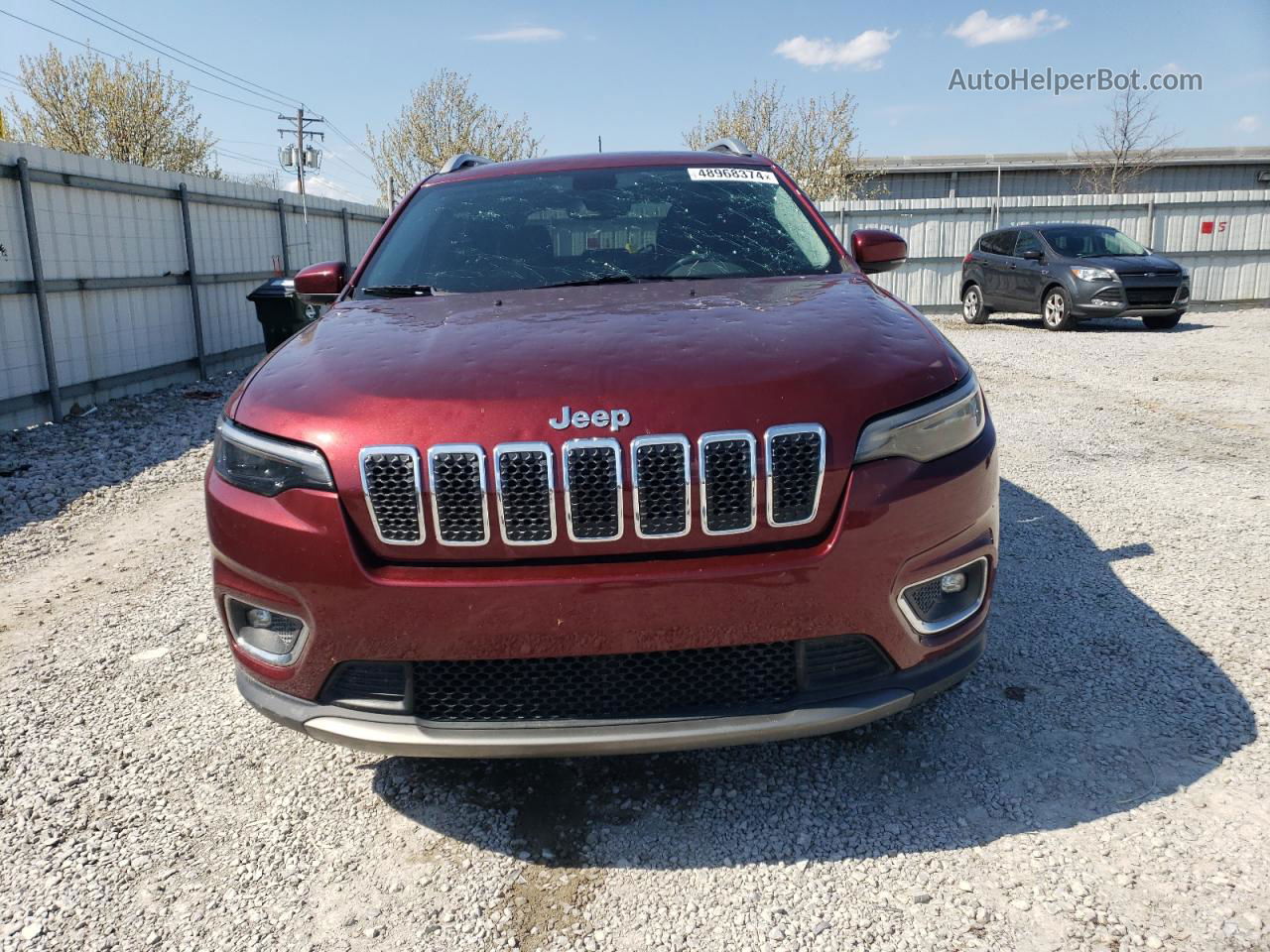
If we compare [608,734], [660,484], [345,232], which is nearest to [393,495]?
[660,484]

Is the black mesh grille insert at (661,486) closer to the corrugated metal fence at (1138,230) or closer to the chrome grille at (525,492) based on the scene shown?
the chrome grille at (525,492)

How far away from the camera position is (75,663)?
11.5 ft

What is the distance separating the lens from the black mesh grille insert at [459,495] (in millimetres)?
1990

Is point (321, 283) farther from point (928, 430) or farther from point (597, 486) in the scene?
point (928, 430)

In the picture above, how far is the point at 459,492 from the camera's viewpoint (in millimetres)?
2000

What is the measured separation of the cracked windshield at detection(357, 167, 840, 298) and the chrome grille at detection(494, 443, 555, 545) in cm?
129

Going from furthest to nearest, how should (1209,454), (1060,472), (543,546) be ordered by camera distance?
(1209,454) → (1060,472) → (543,546)

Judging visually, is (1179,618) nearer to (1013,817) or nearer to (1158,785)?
(1158,785)

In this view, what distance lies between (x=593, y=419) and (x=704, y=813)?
3.51 feet

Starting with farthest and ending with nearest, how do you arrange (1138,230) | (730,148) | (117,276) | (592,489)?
(1138,230) < (117,276) < (730,148) < (592,489)

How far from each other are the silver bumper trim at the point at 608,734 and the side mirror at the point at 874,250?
1.99 metres

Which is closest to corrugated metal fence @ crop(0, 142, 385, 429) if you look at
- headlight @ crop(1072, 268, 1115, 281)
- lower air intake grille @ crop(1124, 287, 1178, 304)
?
headlight @ crop(1072, 268, 1115, 281)

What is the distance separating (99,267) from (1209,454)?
994 centimetres

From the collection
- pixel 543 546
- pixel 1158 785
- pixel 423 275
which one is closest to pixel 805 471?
pixel 543 546
